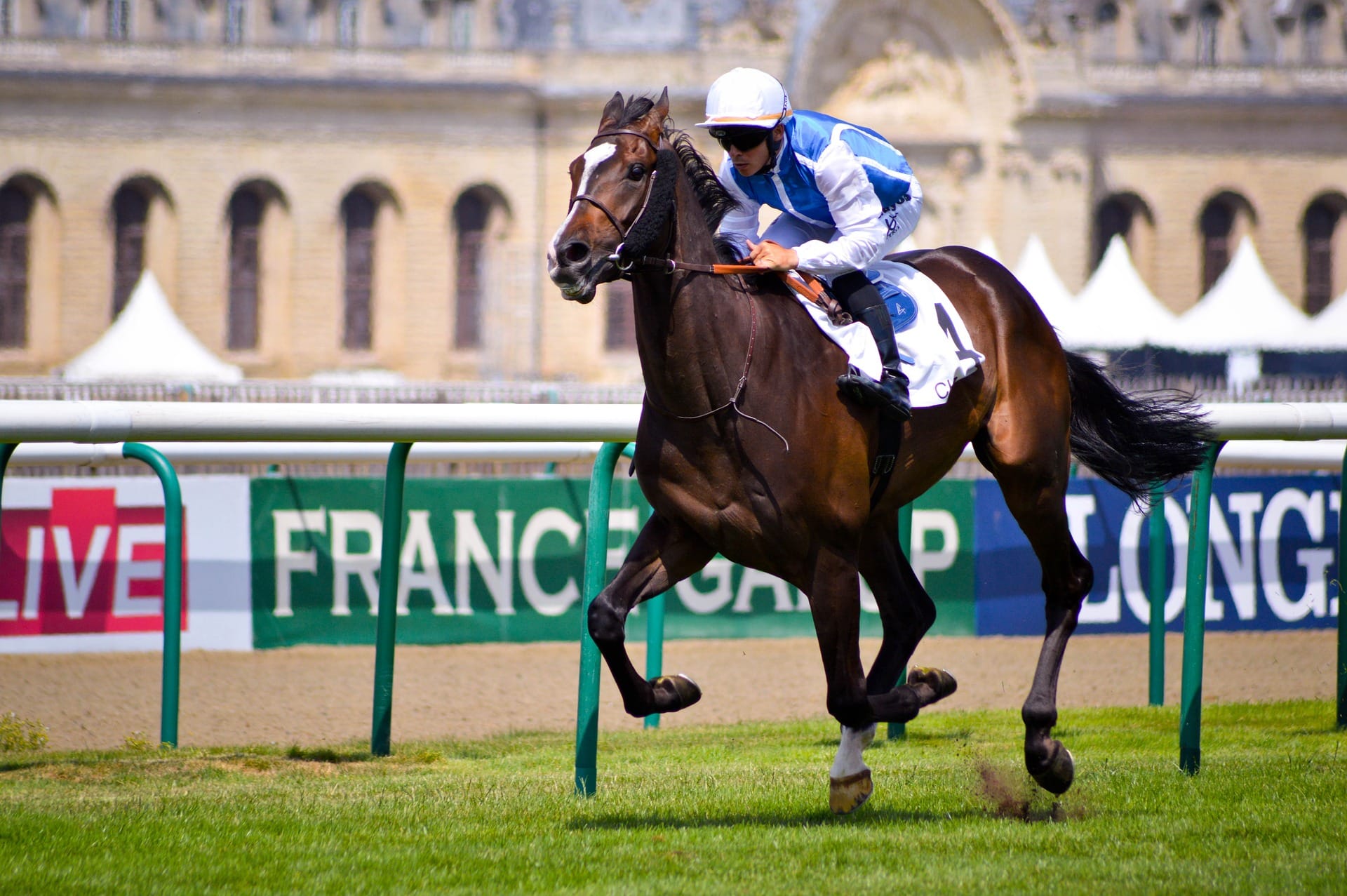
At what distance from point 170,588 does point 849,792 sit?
3.08 meters

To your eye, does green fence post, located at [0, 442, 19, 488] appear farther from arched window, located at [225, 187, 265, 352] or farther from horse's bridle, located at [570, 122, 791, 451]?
arched window, located at [225, 187, 265, 352]

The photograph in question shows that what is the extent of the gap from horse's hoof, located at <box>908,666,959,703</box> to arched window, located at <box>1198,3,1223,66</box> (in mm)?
34312

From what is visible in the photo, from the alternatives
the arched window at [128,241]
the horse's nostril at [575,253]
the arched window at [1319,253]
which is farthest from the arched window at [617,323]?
the horse's nostril at [575,253]

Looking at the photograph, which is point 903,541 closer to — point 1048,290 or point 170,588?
point 170,588

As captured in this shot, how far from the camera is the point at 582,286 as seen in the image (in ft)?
12.5

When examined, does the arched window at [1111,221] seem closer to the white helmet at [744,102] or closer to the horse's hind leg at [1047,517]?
the horse's hind leg at [1047,517]

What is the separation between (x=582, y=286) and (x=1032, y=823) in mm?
2000

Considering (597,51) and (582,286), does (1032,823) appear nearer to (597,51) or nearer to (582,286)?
(582,286)

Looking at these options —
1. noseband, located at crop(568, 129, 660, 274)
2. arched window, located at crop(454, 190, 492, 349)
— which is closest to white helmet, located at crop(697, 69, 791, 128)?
noseband, located at crop(568, 129, 660, 274)

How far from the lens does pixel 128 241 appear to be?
106 ft

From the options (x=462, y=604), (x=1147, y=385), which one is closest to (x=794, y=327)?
(x=462, y=604)

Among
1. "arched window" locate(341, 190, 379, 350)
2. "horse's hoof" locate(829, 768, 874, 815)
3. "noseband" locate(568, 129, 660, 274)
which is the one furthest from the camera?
"arched window" locate(341, 190, 379, 350)

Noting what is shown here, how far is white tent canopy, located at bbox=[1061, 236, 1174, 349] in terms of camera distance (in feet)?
76.2

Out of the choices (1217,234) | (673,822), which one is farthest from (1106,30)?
(673,822)
